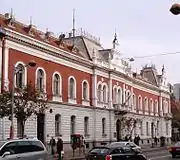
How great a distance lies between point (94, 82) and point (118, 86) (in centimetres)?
870

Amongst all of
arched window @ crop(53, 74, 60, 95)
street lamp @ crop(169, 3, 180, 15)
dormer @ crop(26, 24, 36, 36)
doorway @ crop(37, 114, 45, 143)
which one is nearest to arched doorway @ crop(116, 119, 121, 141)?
arched window @ crop(53, 74, 60, 95)

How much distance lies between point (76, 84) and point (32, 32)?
1046cm

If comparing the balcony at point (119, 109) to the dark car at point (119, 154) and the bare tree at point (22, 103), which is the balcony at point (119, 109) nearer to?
Answer: the bare tree at point (22, 103)

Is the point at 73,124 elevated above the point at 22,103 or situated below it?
below

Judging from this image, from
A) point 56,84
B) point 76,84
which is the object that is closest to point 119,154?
point 56,84

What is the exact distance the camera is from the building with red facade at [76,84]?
43.1m

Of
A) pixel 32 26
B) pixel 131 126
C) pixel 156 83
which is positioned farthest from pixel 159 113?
pixel 32 26

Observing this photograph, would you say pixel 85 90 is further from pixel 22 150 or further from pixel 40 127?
pixel 22 150

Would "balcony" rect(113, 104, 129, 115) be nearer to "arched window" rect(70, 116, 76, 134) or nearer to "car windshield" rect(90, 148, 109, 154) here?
"arched window" rect(70, 116, 76, 134)

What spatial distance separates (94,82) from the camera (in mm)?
58250

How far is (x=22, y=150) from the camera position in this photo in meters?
20.1

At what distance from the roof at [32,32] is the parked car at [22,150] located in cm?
2191

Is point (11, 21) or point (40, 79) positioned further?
point (40, 79)

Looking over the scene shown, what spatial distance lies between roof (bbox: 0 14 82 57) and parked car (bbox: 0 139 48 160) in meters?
21.9
